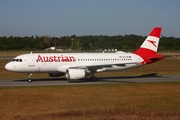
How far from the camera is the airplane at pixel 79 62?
117 feet

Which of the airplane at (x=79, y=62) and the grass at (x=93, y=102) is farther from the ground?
the airplane at (x=79, y=62)

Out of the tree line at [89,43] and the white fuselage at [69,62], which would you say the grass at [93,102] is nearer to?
the white fuselage at [69,62]

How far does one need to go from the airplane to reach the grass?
6.81 meters

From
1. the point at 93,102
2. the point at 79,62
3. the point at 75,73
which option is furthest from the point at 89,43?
the point at 93,102

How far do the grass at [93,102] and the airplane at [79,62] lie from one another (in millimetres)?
6815

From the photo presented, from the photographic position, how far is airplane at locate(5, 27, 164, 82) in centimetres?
3581

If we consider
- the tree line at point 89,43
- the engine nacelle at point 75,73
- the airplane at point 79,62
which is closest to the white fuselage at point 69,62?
the airplane at point 79,62

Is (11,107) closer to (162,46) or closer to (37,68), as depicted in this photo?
(37,68)

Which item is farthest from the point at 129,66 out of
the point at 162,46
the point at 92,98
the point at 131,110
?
the point at 162,46

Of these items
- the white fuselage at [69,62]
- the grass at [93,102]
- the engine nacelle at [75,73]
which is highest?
the white fuselage at [69,62]

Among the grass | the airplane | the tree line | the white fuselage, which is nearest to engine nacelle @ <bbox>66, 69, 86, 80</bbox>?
the airplane

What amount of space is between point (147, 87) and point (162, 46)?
105 meters

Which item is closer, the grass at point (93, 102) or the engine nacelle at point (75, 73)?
the grass at point (93, 102)

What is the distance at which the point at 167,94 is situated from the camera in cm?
2695
